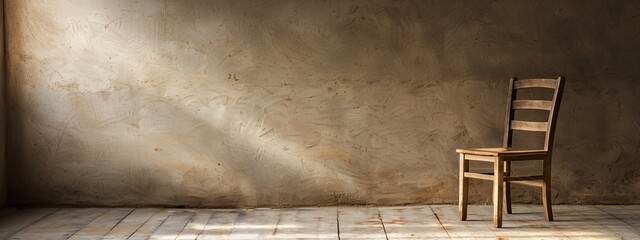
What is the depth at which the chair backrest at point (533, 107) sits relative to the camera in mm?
4391

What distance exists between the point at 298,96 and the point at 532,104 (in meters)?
1.48

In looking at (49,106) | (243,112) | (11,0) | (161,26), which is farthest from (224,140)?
(11,0)

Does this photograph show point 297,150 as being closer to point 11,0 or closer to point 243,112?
point 243,112

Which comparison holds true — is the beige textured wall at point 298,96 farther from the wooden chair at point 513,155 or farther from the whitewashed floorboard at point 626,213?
the wooden chair at point 513,155

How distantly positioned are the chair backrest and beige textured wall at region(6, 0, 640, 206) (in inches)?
12.0

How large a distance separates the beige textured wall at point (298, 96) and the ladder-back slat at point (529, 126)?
1.19 ft

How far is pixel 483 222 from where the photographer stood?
4445 millimetres

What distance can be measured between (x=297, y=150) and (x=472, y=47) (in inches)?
52.2

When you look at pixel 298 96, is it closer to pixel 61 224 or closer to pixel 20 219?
pixel 61 224

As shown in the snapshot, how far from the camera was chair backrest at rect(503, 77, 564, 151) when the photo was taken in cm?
439

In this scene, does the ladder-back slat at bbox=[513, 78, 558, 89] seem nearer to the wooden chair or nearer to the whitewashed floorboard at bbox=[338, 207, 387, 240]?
the wooden chair

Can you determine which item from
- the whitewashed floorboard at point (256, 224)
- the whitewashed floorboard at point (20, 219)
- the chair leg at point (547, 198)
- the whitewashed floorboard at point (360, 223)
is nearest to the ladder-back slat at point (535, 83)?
the chair leg at point (547, 198)

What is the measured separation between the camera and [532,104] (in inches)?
180

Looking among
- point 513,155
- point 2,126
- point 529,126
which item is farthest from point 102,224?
point 529,126
